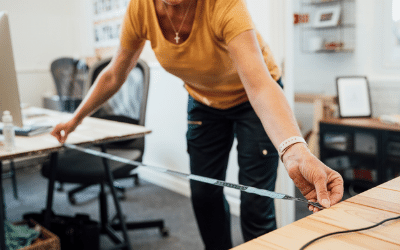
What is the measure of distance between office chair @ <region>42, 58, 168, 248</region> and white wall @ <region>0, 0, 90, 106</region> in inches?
84.9

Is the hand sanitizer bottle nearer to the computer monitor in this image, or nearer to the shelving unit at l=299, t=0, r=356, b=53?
the computer monitor

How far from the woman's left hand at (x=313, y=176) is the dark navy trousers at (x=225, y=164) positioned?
0.47 metres

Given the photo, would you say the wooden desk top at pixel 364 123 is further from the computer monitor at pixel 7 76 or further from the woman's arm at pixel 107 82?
the computer monitor at pixel 7 76

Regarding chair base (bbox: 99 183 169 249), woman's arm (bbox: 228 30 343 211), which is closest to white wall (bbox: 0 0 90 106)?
chair base (bbox: 99 183 169 249)

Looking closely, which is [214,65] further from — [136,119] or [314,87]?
[314,87]

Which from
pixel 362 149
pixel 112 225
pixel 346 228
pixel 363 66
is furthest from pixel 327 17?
pixel 346 228

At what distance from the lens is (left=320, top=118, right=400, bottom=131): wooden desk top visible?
8.42 ft

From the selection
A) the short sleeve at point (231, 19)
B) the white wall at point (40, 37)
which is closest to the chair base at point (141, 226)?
the short sleeve at point (231, 19)

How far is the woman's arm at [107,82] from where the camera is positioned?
125 cm

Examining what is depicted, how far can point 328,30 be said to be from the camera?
135 inches

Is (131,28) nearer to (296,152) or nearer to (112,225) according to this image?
(296,152)

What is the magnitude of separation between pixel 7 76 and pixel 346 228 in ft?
4.25

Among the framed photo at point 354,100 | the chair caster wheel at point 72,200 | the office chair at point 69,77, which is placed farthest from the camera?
the office chair at point 69,77

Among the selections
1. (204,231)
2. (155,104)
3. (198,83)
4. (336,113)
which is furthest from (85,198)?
(336,113)
